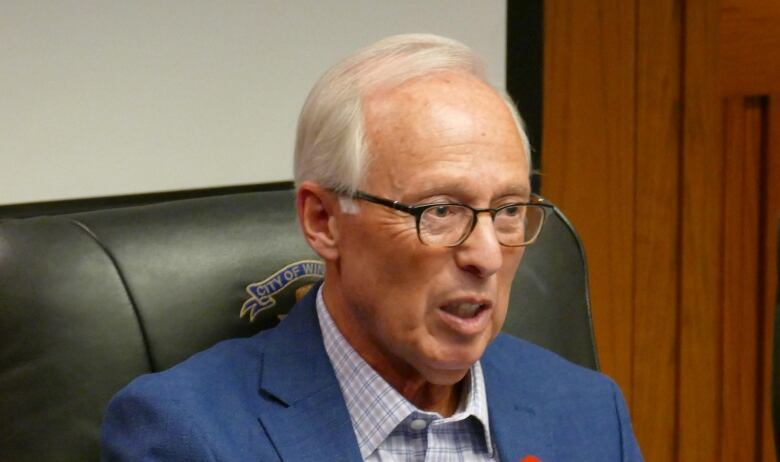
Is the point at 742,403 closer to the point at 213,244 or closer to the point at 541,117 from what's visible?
the point at 541,117

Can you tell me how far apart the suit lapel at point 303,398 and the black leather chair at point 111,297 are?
0.11 meters

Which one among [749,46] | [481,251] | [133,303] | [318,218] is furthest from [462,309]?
[749,46]

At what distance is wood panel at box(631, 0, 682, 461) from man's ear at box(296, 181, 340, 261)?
130 cm

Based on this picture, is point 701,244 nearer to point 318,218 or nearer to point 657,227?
point 657,227

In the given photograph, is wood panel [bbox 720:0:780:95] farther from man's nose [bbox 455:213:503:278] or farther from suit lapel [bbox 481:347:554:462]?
man's nose [bbox 455:213:503:278]

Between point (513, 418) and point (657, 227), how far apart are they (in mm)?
1201

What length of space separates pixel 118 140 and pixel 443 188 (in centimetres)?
74

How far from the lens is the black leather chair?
1255 millimetres

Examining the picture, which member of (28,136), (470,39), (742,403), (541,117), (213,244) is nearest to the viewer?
(213,244)

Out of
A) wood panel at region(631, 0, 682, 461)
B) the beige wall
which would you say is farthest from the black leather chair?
wood panel at region(631, 0, 682, 461)

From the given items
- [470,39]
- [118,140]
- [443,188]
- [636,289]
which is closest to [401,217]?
[443,188]

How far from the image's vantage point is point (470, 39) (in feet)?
7.06

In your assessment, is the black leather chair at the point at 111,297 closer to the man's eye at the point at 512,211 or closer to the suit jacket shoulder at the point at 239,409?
the suit jacket shoulder at the point at 239,409

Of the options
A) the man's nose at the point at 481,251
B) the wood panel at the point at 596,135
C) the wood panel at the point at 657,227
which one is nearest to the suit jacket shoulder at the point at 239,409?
the man's nose at the point at 481,251
